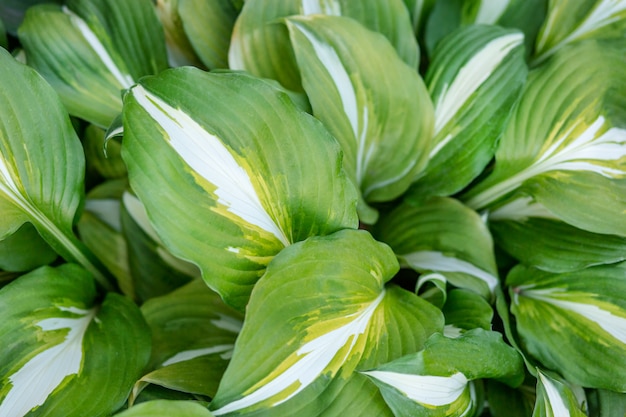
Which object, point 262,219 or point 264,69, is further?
point 264,69

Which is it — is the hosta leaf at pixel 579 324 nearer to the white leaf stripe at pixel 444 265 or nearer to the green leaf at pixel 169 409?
the white leaf stripe at pixel 444 265

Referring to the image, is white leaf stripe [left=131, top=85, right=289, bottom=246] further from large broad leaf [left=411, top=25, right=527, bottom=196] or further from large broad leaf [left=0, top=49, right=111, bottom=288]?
large broad leaf [left=411, top=25, right=527, bottom=196]

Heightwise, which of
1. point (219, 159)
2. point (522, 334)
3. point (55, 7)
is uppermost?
point (55, 7)

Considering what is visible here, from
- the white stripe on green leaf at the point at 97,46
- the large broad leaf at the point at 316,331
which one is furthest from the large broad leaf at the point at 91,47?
the large broad leaf at the point at 316,331

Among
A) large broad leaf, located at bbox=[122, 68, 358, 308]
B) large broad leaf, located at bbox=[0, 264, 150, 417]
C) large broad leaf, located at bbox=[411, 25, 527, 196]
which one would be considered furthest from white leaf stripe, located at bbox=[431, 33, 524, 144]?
large broad leaf, located at bbox=[0, 264, 150, 417]

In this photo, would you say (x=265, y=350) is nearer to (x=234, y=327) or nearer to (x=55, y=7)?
(x=234, y=327)

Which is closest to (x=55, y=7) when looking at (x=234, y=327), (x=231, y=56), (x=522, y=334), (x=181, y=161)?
(x=231, y=56)

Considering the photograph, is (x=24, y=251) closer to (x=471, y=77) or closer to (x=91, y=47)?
(x=91, y=47)

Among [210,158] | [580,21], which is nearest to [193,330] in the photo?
[210,158]
